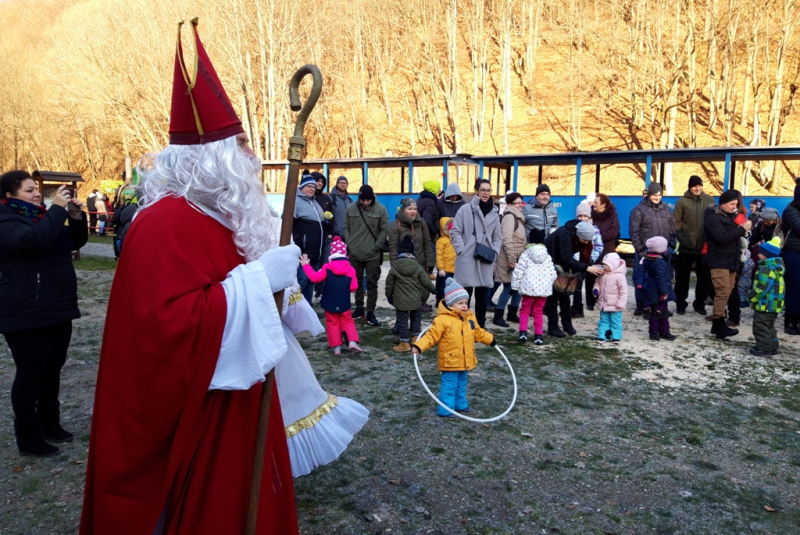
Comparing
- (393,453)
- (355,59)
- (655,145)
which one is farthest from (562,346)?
(355,59)

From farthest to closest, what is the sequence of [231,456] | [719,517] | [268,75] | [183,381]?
[268,75]
[719,517]
[231,456]
[183,381]

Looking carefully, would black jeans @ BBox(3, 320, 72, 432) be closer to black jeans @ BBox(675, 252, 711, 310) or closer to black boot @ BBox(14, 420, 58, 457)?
black boot @ BBox(14, 420, 58, 457)

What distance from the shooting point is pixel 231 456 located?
2018mm

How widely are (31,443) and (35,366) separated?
579 millimetres

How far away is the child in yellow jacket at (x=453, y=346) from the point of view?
15.0ft

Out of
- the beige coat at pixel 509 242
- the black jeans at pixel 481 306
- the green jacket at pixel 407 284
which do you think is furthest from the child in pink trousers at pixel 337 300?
the beige coat at pixel 509 242

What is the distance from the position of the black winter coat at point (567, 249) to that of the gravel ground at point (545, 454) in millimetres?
1369

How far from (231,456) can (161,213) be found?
34.0 inches

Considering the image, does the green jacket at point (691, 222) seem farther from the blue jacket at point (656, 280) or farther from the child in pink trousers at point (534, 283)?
the child in pink trousers at point (534, 283)

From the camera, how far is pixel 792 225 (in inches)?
273

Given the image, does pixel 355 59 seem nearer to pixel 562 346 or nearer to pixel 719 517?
pixel 562 346

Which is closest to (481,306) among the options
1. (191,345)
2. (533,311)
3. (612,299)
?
(533,311)

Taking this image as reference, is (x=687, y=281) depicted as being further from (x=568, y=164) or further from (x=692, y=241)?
(x=568, y=164)

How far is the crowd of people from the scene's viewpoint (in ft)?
22.1
